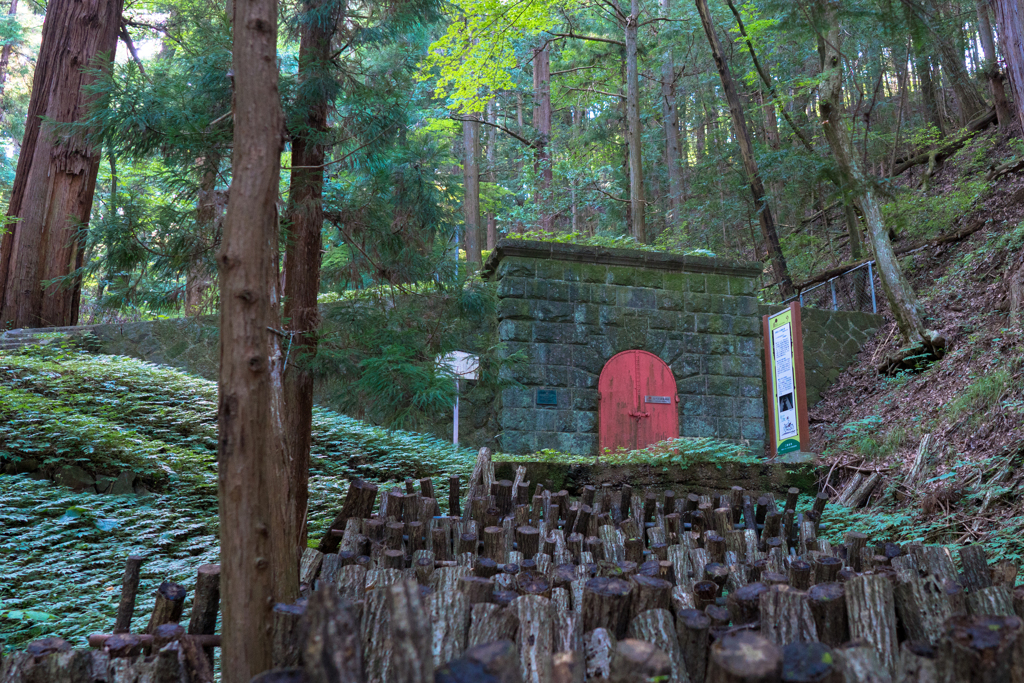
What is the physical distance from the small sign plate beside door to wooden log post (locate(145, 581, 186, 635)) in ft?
22.2

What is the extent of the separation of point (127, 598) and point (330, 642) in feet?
5.93

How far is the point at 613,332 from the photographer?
9.70m

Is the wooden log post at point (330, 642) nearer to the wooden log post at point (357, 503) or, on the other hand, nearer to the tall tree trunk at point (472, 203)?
the wooden log post at point (357, 503)

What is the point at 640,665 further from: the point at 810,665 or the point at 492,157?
the point at 492,157

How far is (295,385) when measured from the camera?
4.37m

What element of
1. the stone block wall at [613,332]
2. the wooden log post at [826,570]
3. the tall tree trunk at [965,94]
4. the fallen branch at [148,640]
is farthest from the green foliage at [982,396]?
the tall tree trunk at [965,94]

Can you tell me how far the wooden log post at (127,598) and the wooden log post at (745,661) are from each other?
2306 mm

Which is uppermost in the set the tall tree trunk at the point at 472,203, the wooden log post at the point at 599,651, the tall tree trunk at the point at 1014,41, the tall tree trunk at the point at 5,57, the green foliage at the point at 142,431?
the tall tree trunk at the point at 5,57

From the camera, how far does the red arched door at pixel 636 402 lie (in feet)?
31.2

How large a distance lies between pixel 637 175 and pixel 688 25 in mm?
4729

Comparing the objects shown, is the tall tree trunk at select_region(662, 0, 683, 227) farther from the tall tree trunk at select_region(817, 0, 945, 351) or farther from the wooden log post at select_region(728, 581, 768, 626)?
the wooden log post at select_region(728, 581, 768, 626)

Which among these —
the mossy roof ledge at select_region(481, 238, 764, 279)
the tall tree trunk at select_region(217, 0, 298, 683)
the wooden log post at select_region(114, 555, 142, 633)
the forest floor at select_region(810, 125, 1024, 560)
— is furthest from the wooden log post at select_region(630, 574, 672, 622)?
the mossy roof ledge at select_region(481, 238, 764, 279)

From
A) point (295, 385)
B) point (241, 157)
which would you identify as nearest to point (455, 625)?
point (241, 157)

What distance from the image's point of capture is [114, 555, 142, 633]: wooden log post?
106 inches
